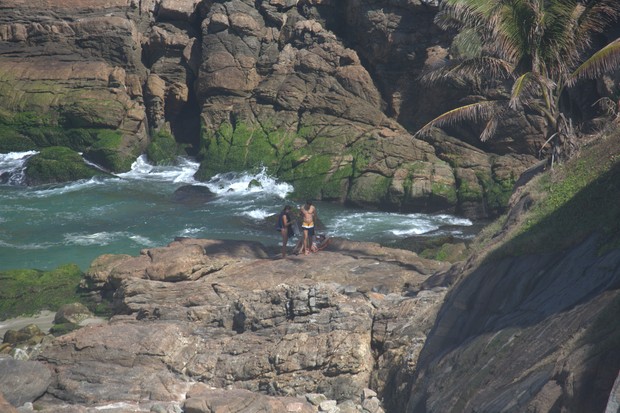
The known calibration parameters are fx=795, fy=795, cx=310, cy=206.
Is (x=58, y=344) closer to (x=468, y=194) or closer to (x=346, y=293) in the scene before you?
(x=346, y=293)

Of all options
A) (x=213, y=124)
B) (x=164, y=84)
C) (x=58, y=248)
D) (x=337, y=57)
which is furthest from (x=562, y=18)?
(x=164, y=84)

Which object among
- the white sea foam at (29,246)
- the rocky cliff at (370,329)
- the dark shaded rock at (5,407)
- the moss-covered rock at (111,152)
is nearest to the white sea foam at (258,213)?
the white sea foam at (29,246)

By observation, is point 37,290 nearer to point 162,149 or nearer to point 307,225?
point 307,225

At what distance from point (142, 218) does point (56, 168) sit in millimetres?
7754

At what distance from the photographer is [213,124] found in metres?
35.7

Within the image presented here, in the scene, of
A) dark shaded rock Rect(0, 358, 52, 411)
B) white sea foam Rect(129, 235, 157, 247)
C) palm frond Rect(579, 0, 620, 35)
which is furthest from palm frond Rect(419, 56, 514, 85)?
white sea foam Rect(129, 235, 157, 247)

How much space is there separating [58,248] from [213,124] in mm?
11789

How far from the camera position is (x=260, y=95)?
115 ft

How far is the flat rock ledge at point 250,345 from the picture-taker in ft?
45.0

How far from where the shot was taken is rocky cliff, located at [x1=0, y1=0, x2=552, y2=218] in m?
31.0

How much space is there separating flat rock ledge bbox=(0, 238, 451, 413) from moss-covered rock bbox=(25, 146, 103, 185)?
1860 cm

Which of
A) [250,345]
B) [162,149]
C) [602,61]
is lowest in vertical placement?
[162,149]

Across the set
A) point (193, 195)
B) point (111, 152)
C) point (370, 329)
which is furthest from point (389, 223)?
point (111, 152)

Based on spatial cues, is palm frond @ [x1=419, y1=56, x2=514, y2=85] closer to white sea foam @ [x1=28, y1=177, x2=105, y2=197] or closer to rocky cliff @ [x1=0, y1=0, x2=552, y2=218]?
rocky cliff @ [x1=0, y1=0, x2=552, y2=218]
